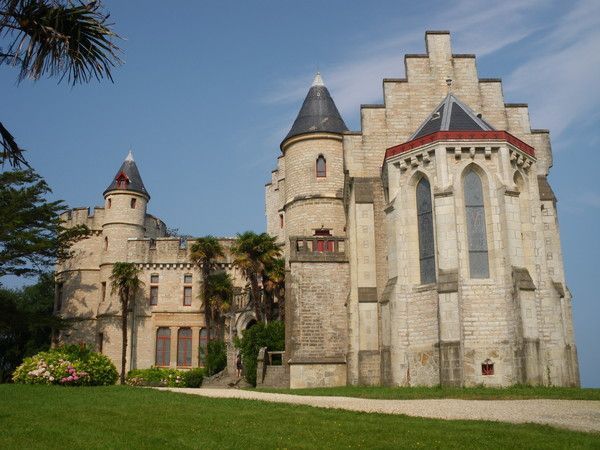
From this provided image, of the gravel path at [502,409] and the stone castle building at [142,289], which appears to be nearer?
the gravel path at [502,409]

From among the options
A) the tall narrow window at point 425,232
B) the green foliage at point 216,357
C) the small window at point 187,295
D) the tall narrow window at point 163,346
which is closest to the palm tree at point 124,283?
the tall narrow window at point 163,346

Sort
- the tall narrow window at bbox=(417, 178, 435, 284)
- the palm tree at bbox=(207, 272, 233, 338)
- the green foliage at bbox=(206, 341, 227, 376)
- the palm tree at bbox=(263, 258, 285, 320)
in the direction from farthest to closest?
the palm tree at bbox=(207, 272, 233, 338) → the green foliage at bbox=(206, 341, 227, 376) → the palm tree at bbox=(263, 258, 285, 320) → the tall narrow window at bbox=(417, 178, 435, 284)

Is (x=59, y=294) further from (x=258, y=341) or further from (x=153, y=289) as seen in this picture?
(x=258, y=341)

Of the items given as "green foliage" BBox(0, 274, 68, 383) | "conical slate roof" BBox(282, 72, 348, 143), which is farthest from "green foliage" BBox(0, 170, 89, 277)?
"conical slate roof" BBox(282, 72, 348, 143)

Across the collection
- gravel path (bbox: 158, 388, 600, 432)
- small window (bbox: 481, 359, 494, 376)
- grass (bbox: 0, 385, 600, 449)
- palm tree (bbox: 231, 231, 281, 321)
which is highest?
palm tree (bbox: 231, 231, 281, 321)

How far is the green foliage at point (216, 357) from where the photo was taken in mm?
34656

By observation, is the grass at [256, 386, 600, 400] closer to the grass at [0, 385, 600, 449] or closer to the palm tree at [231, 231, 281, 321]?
the grass at [0, 385, 600, 449]

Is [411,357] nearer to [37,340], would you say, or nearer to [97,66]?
[97,66]

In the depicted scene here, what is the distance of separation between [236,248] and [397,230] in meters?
14.6

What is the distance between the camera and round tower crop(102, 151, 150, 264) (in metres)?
41.7

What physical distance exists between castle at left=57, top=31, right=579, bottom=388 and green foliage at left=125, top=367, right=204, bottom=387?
320 inches

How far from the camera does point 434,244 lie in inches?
794

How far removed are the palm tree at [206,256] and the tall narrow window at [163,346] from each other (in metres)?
2.86

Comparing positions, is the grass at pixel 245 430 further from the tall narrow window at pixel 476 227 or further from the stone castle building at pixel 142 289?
the stone castle building at pixel 142 289
